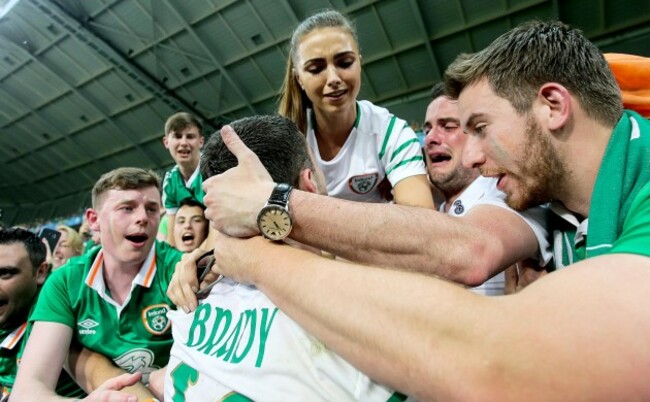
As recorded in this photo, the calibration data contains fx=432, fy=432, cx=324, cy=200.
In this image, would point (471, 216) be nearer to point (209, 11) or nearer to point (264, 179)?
point (264, 179)

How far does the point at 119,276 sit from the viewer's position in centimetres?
249

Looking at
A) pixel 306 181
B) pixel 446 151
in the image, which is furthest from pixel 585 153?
pixel 446 151

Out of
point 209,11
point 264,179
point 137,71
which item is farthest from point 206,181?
point 137,71

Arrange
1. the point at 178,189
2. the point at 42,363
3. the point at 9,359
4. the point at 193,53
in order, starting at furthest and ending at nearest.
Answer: the point at 193,53, the point at 178,189, the point at 9,359, the point at 42,363

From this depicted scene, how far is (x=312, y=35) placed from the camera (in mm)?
2430

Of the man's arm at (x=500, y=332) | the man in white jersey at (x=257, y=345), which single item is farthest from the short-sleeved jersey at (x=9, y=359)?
the man's arm at (x=500, y=332)

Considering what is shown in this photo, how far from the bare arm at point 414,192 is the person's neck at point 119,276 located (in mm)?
1566

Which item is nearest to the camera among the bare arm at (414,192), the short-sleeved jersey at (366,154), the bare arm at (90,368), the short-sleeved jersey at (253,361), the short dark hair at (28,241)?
the short-sleeved jersey at (253,361)

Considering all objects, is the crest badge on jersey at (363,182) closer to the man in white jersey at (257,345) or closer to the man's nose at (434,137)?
the man's nose at (434,137)

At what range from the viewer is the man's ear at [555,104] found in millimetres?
1371

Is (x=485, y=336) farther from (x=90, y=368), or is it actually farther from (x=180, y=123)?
(x=180, y=123)

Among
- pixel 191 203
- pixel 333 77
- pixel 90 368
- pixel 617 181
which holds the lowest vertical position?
pixel 90 368

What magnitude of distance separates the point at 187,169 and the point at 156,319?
2592mm

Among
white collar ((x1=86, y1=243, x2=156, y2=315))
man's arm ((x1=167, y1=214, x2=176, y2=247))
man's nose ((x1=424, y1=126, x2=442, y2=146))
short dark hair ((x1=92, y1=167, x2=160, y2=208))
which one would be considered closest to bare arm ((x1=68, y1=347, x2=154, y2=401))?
white collar ((x1=86, y1=243, x2=156, y2=315))
